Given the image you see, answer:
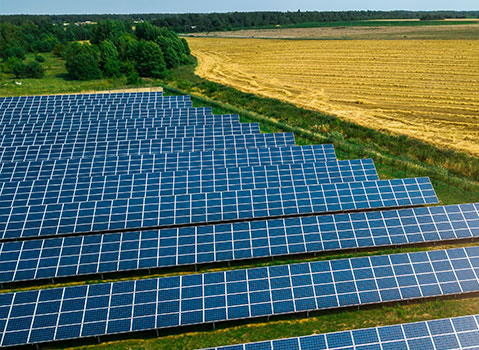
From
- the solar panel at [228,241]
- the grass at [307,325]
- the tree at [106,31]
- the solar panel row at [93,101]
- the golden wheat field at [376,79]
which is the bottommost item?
the golden wheat field at [376,79]

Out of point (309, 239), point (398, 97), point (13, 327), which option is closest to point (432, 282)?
point (309, 239)

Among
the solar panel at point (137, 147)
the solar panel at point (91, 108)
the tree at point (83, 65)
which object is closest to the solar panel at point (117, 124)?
the solar panel at point (137, 147)

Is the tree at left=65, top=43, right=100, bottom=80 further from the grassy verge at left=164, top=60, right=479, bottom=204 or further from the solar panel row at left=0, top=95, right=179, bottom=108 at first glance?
the grassy verge at left=164, top=60, right=479, bottom=204

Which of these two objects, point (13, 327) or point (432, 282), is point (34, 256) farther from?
point (432, 282)

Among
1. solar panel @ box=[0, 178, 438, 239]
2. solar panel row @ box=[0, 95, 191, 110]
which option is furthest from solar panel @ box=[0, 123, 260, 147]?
solar panel row @ box=[0, 95, 191, 110]

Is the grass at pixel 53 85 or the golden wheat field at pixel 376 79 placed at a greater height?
the grass at pixel 53 85

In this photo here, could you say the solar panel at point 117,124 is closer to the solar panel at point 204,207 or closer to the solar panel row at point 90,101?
the solar panel row at point 90,101
